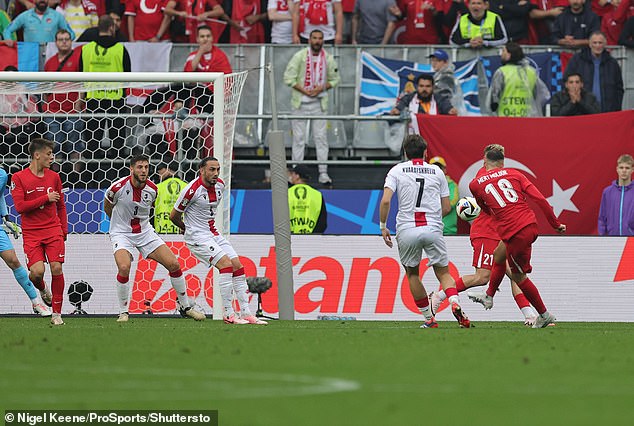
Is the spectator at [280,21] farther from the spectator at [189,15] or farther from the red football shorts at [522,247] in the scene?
the red football shorts at [522,247]

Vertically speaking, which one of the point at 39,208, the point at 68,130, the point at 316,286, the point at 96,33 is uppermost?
the point at 96,33

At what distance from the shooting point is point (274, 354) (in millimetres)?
8758

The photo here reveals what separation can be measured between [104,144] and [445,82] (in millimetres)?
5322

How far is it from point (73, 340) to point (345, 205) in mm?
8401

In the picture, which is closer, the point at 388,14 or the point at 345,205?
the point at 345,205

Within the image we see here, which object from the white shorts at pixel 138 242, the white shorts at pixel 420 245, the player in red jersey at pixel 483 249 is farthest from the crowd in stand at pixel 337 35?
the white shorts at pixel 420 245

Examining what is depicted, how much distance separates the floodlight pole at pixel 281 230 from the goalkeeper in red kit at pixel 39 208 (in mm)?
2698

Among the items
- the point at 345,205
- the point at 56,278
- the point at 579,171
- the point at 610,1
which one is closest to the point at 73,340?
the point at 56,278

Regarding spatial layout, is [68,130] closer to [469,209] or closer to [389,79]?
[389,79]

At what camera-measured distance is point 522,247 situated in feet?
42.1

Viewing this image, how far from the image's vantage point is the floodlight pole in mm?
15305

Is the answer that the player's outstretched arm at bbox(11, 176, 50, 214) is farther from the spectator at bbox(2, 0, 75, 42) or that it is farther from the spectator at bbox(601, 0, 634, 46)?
the spectator at bbox(601, 0, 634, 46)

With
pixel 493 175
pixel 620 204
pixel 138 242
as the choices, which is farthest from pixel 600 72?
pixel 138 242

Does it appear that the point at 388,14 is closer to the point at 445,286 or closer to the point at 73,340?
the point at 445,286
